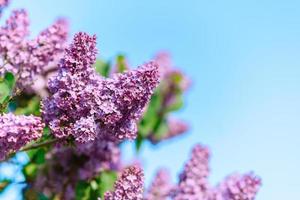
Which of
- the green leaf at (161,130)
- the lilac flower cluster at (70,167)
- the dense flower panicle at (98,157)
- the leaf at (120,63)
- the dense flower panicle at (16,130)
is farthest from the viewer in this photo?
the green leaf at (161,130)

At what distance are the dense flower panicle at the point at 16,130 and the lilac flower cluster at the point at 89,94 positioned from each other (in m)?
0.37

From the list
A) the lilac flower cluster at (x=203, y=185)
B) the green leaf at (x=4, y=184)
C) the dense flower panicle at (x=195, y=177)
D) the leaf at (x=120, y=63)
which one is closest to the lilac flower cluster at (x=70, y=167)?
the green leaf at (x=4, y=184)

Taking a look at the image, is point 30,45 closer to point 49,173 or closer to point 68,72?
point 68,72

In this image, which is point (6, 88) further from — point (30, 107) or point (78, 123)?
point (30, 107)

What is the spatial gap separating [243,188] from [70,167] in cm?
188

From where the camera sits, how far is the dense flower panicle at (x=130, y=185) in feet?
16.6

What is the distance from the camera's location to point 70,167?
7.43m

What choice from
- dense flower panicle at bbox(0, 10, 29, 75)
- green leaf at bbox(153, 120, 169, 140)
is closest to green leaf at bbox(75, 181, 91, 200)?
dense flower panicle at bbox(0, 10, 29, 75)

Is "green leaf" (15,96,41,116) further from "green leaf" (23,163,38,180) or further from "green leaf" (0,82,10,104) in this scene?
"green leaf" (0,82,10,104)

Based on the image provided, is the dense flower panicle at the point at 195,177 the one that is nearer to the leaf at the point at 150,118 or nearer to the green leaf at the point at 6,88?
the green leaf at the point at 6,88

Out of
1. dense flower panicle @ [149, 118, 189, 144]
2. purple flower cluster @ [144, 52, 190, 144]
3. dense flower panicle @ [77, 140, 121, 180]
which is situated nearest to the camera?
dense flower panicle @ [77, 140, 121, 180]

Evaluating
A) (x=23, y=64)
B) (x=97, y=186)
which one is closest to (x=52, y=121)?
(x=23, y=64)

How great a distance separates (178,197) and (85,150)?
956 millimetres

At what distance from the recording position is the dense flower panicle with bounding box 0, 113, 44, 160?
15.0 ft
